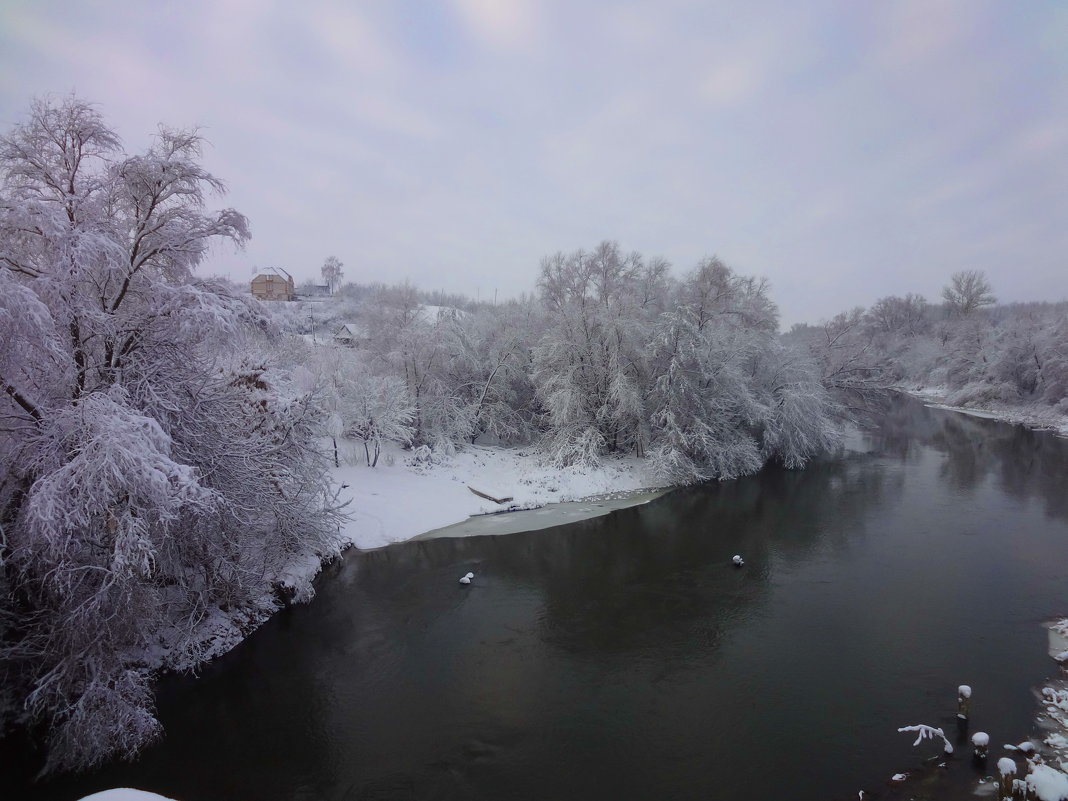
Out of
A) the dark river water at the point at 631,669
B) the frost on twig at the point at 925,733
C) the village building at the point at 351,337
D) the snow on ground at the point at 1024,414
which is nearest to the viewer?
the dark river water at the point at 631,669

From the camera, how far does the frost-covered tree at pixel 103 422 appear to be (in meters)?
7.35

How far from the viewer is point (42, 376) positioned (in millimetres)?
8000

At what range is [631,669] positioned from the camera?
10.9m

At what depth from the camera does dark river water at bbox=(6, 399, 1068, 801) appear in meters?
8.32

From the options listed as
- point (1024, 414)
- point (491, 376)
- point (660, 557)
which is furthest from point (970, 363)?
point (660, 557)

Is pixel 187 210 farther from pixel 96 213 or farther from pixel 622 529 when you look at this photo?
pixel 622 529

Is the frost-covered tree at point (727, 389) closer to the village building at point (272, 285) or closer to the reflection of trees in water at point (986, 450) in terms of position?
the reflection of trees in water at point (986, 450)

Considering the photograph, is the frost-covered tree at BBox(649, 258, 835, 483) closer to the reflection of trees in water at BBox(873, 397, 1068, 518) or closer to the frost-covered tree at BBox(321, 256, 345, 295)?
the reflection of trees in water at BBox(873, 397, 1068, 518)

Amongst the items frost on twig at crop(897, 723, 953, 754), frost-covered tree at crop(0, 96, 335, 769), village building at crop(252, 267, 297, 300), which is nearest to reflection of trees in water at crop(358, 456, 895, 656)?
frost on twig at crop(897, 723, 953, 754)

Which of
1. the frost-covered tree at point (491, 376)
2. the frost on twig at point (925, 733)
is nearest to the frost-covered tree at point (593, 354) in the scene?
the frost-covered tree at point (491, 376)

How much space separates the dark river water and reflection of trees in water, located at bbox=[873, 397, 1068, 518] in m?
4.18

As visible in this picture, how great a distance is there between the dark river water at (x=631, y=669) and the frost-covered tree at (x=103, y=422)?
1731 mm

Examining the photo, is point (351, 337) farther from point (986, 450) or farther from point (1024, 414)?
point (1024, 414)

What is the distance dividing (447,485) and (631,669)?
555 inches
